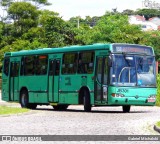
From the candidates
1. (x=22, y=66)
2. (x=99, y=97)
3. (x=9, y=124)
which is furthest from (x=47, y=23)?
(x=9, y=124)

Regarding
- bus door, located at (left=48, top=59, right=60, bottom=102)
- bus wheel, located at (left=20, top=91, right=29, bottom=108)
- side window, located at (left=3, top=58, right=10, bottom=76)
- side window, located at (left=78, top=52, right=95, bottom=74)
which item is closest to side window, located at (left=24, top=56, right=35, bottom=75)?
bus wheel, located at (left=20, top=91, right=29, bottom=108)

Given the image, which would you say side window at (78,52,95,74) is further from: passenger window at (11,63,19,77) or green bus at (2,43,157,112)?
passenger window at (11,63,19,77)

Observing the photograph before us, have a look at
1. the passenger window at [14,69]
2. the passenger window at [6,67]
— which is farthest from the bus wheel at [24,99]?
the passenger window at [6,67]

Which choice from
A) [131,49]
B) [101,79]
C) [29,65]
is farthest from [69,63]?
[29,65]

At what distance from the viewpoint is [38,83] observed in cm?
3475

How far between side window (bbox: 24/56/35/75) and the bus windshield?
6.57 metres

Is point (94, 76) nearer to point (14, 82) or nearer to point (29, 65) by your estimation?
point (29, 65)

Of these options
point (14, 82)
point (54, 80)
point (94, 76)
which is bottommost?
point (14, 82)

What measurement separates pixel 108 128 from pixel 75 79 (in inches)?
441

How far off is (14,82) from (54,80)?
13.7 feet

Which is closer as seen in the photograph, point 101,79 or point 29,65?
point 101,79

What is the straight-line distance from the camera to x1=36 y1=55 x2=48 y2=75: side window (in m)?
34.2

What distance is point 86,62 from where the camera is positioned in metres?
31.1

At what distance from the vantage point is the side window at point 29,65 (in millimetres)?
35406
